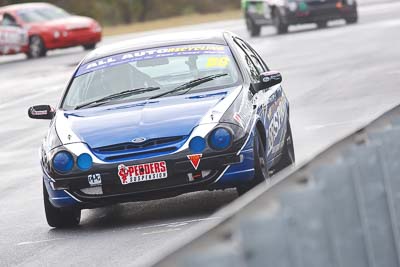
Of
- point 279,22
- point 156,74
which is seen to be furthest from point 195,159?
point 279,22

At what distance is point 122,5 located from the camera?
81000mm

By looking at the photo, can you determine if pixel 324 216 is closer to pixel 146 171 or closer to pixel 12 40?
pixel 146 171

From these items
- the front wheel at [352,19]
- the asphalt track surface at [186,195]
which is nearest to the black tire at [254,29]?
the asphalt track surface at [186,195]

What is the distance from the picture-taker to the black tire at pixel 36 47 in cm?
4062

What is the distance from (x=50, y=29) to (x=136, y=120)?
98.7 feet

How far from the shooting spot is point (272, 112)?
38.2 feet

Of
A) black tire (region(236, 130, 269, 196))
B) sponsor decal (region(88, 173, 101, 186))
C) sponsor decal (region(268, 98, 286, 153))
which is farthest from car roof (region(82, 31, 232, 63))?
sponsor decal (region(88, 173, 101, 186))

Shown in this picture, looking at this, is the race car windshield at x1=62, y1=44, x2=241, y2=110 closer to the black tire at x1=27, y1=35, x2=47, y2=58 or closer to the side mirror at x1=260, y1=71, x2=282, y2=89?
the side mirror at x1=260, y1=71, x2=282, y2=89

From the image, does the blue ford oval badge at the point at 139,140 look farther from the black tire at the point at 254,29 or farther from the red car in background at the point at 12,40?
the red car in background at the point at 12,40

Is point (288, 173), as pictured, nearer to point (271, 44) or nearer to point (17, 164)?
point (17, 164)

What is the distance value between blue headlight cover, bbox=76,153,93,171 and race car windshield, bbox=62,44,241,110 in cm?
112

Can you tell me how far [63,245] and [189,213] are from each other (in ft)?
3.72

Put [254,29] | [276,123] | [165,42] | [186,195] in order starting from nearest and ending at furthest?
[276,123]
[186,195]
[165,42]
[254,29]

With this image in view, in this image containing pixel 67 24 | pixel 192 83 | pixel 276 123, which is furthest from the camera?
pixel 67 24
